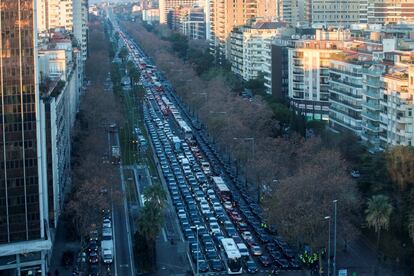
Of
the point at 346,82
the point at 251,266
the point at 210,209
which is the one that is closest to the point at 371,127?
the point at 346,82

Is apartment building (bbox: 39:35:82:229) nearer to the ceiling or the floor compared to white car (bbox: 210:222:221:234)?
nearer to the ceiling

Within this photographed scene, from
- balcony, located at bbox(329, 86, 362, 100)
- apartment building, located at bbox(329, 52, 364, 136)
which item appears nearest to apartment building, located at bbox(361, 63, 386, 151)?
apartment building, located at bbox(329, 52, 364, 136)

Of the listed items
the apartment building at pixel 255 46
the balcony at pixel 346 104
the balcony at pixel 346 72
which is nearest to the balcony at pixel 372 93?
the balcony at pixel 346 104

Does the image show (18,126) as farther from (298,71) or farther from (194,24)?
(194,24)

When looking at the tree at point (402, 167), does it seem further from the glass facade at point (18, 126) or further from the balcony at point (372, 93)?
the glass facade at point (18, 126)

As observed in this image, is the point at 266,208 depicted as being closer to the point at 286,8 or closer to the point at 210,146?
the point at 210,146

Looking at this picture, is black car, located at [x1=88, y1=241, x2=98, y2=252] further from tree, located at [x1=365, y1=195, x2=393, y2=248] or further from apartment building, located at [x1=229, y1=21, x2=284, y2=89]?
apartment building, located at [x1=229, y1=21, x2=284, y2=89]
